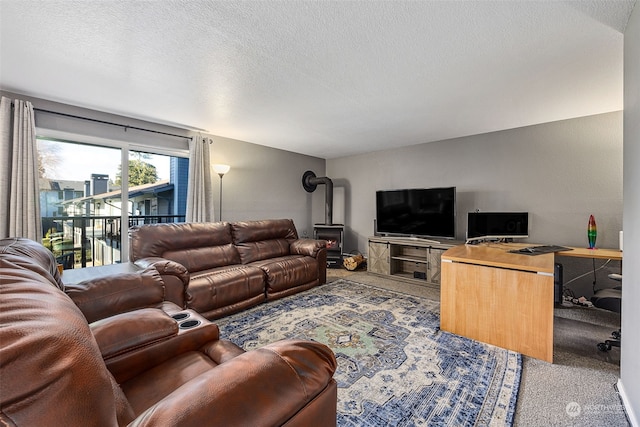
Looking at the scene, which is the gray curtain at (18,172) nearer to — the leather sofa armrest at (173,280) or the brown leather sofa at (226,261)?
the brown leather sofa at (226,261)

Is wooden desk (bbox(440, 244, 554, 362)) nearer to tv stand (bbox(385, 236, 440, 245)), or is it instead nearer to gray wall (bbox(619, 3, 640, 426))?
gray wall (bbox(619, 3, 640, 426))

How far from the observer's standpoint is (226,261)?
10.9ft

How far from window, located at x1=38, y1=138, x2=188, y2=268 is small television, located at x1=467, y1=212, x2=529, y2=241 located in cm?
431

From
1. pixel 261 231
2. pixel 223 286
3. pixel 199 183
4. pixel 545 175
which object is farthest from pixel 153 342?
pixel 545 175

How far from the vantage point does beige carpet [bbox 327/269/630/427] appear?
57.6 inches

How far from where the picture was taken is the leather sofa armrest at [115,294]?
Result: 1616 millimetres

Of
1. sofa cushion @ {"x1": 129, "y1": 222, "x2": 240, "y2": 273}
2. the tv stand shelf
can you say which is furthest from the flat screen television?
sofa cushion @ {"x1": 129, "y1": 222, "x2": 240, "y2": 273}

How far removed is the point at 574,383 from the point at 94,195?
15.9ft

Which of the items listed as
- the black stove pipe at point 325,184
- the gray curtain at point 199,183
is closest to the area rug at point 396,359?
the gray curtain at point 199,183

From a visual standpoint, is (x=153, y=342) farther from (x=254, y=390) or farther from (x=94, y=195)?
(x=94, y=195)

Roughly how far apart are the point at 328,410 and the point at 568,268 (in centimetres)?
397

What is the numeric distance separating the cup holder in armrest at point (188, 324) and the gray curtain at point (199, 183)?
268cm

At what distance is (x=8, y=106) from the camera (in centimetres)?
257

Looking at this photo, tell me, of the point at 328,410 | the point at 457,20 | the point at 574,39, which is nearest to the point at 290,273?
the point at 328,410
